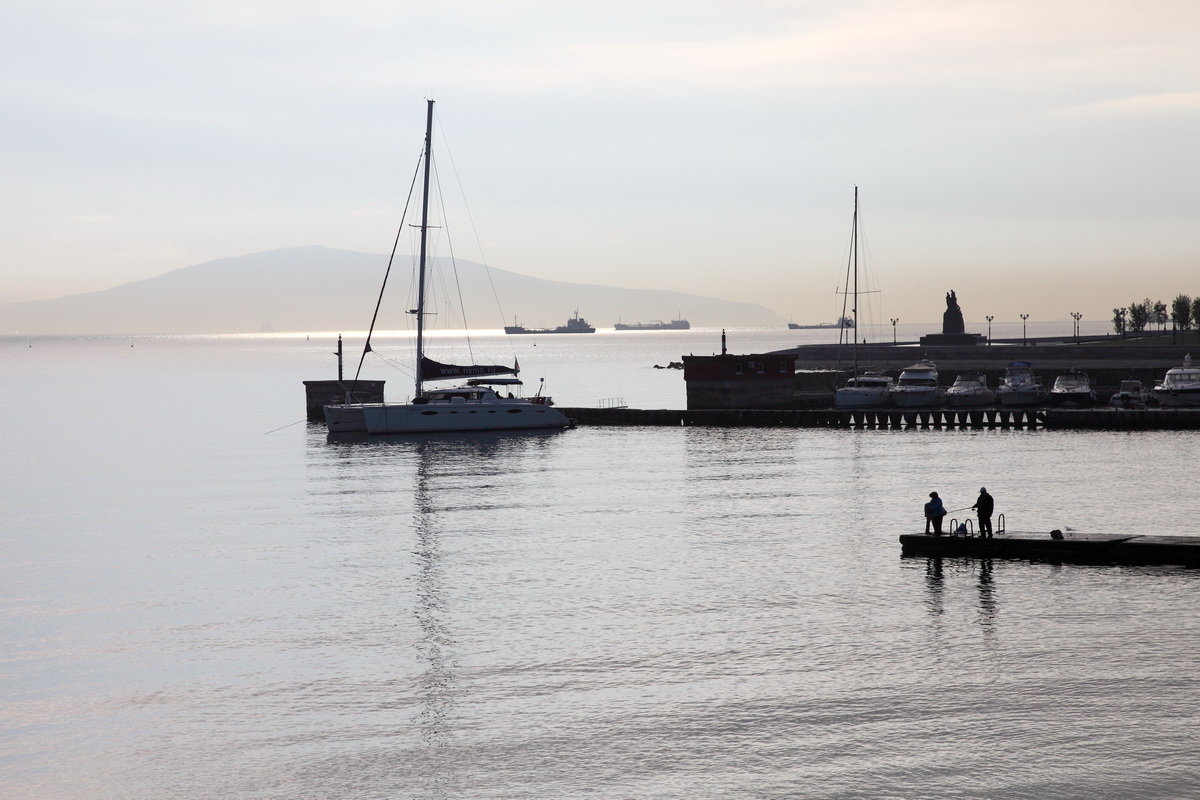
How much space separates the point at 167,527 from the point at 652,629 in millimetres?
24482

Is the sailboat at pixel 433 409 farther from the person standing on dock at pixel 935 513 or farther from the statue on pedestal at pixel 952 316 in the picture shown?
the statue on pedestal at pixel 952 316

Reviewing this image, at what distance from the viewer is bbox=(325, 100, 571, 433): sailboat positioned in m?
79.7

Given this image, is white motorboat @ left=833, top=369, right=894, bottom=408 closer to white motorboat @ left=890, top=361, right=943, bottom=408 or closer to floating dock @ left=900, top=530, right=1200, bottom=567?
white motorboat @ left=890, top=361, right=943, bottom=408

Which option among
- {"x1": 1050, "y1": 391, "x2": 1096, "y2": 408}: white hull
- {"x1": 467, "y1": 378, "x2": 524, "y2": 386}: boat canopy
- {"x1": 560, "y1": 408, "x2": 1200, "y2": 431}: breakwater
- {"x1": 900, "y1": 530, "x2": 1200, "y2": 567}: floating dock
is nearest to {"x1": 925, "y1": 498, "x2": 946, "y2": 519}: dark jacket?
{"x1": 900, "y1": 530, "x2": 1200, "y2": 567}: floating dock

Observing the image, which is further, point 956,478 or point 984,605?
point 956,478

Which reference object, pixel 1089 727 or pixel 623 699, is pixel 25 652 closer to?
pixel 623 699

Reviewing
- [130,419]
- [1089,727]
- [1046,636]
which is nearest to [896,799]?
[1089,727]

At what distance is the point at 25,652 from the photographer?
2742 centimetres

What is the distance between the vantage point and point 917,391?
9050 cm

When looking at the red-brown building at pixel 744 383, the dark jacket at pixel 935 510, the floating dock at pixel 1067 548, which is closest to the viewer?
the floating dock at pixel 1067 548

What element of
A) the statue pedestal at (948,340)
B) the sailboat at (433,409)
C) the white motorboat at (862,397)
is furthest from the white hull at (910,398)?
the statue pedestal at (948,340)

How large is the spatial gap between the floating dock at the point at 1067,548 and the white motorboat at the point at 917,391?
178 feet

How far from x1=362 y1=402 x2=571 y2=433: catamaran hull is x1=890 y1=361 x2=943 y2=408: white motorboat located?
2775 centimetres

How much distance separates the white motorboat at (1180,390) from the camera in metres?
81.9
